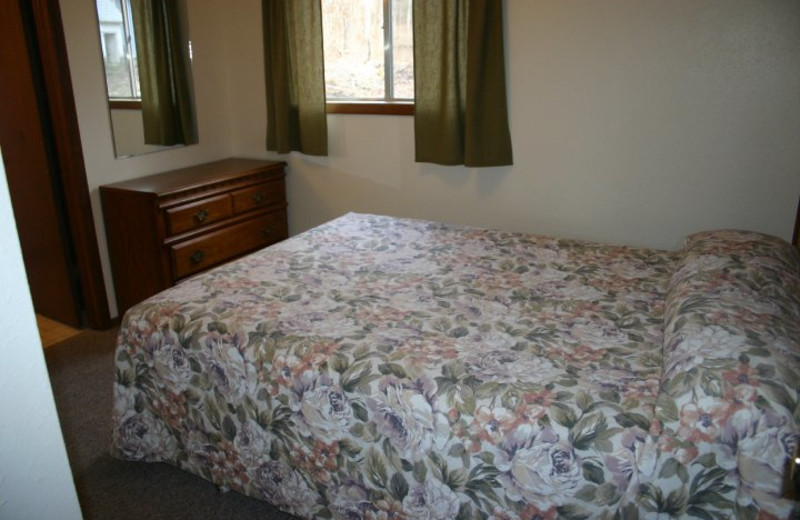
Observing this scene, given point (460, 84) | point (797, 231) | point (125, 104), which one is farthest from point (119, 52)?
point (797, 231)

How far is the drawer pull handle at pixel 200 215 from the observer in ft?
11.3

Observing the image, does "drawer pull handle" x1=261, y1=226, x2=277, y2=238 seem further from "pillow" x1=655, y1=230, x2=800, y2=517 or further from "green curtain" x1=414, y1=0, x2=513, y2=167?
"pillow" x1=655, y1=230, x2=800, y2=517

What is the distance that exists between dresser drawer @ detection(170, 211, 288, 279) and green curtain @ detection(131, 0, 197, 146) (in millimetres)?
709

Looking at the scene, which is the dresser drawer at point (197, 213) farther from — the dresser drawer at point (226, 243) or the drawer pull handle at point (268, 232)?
the drawer pull handle at point (268, 232)

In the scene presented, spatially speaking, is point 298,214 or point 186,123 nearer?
point 186,123

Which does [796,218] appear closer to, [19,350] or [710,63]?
[710,63]

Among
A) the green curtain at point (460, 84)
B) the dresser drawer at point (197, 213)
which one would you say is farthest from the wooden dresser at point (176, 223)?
the green curtain at point (460, 84)

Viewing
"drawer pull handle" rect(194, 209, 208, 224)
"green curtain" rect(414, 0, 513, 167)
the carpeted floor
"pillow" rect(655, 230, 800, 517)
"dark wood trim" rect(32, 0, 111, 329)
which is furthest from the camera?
"drawer pull handle" rect(194, 209, 208, 224)

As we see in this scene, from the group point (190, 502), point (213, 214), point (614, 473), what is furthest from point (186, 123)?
point (614, 473)

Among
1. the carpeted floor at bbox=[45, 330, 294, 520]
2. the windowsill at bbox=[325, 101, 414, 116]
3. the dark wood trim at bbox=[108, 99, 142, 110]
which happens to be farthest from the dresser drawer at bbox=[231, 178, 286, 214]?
the carpeted floor at bbox=[45, 330, 294, 520]

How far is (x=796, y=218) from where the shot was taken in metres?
2.75

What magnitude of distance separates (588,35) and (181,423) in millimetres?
2585

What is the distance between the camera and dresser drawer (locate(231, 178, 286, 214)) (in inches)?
148

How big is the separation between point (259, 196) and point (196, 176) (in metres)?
0.45
